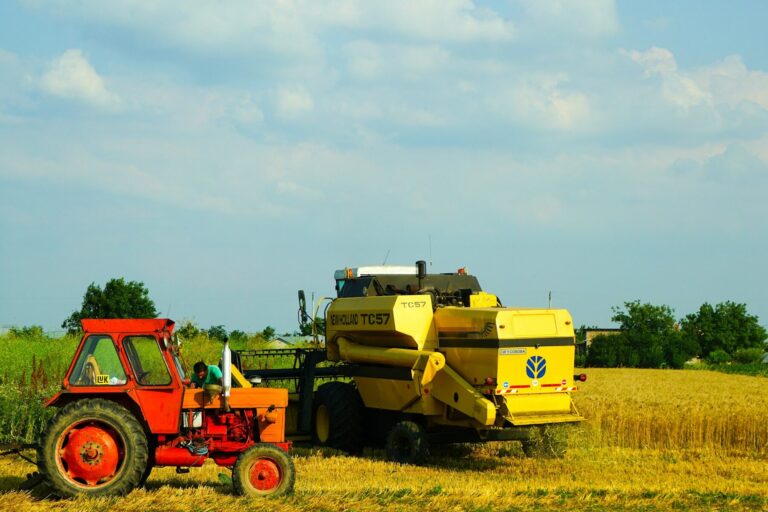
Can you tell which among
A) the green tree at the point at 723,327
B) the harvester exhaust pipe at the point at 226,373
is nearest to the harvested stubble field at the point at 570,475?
the harvester exhaust pipe at the point at 226,373

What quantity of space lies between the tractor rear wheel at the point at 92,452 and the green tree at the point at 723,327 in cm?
7194

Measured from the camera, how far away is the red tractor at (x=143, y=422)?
10.8 m

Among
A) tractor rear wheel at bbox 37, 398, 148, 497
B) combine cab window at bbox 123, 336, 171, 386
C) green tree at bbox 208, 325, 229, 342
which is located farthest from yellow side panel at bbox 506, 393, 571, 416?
green tree at bbox 208, 325, 229, 342

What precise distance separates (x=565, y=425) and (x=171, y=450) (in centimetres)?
657

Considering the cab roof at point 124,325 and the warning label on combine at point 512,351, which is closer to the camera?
the cab roof at point 124,325

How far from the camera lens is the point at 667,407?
18656 mm

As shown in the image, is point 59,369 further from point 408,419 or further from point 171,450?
point 171,450

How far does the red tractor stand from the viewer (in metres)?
10.8

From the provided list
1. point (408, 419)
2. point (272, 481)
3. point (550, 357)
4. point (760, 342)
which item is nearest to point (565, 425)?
point (550, 357)

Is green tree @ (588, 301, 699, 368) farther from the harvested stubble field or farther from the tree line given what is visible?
the harvested stubble field

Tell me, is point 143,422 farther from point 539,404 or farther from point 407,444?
point 539,404

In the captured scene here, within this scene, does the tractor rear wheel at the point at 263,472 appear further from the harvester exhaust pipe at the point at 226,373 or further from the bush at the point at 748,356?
the bush at the point at 748,356

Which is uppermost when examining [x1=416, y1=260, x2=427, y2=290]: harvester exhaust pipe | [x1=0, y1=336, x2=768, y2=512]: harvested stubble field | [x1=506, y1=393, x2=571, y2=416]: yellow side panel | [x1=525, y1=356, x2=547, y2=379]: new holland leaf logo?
[x1=416, y1=260, x2=427, y2=290]: harvester exhaust pipe

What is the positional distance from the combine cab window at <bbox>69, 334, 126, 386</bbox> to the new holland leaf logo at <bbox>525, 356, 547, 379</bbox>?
5.94 metres
